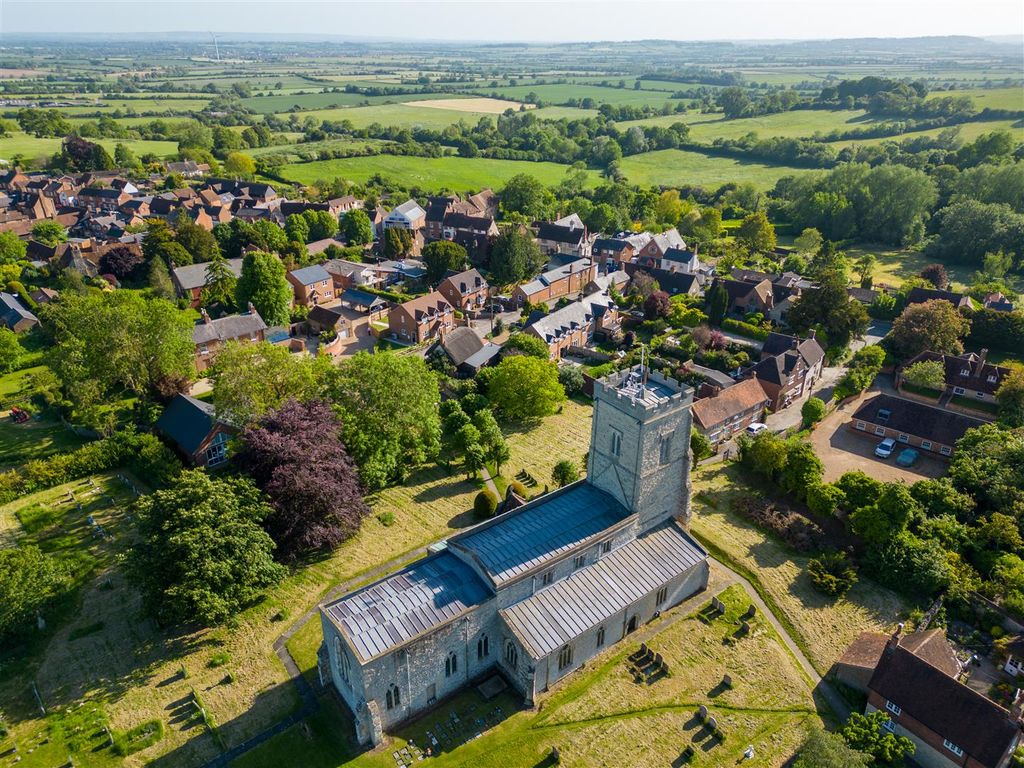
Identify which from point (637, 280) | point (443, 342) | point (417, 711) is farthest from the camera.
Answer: point (637, 280)

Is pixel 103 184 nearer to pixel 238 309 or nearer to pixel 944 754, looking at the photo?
pixel 238 309

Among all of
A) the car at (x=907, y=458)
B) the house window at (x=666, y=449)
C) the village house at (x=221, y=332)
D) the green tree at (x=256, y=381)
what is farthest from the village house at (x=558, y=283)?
the house window at (x=666, y=449)

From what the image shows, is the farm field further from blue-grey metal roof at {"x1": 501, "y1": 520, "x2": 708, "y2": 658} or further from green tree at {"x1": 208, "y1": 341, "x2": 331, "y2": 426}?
blue-grey metal roof at {"x1": 501, "y1": 520, "x2": 708, "y2": 658}

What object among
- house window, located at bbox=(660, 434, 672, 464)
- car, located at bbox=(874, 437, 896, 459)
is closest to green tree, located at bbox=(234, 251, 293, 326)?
house window, located at bbox=(660, 434, 672, 464)

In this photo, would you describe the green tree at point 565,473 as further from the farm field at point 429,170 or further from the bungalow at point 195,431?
the farm field at point 429,170

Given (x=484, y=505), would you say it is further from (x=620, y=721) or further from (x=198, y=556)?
(x=198, y=556)

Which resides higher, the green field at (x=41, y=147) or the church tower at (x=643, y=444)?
the green field at (x=41, y=147)

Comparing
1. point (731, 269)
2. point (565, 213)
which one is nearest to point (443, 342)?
point (731, 269)
